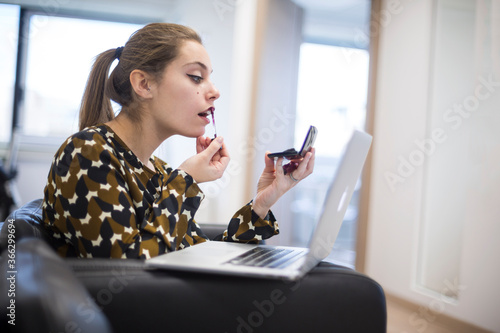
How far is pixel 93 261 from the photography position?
2.45ft

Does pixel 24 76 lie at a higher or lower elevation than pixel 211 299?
higher

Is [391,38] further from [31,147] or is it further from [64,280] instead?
[31,147]

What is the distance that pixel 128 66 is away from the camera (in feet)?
4.05

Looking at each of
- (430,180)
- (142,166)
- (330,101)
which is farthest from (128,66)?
(330,101)

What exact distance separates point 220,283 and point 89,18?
4.91 meters

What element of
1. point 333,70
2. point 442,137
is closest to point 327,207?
point 442,137

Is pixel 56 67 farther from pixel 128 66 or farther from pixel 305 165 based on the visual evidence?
pixel 305 165

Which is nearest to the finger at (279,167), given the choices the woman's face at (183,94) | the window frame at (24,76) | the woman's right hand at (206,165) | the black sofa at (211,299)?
the woman's right hand at (206,165)

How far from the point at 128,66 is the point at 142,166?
0.31 meters

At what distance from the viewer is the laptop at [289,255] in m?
0.73

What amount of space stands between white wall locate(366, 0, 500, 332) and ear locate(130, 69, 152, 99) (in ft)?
5.34

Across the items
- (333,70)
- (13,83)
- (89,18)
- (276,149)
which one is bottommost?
(276,149)

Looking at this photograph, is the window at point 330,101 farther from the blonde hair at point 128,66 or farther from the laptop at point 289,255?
the laptop at point 289,255

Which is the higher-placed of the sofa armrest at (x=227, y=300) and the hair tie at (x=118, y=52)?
the hair tie at (x=118, y=52)
